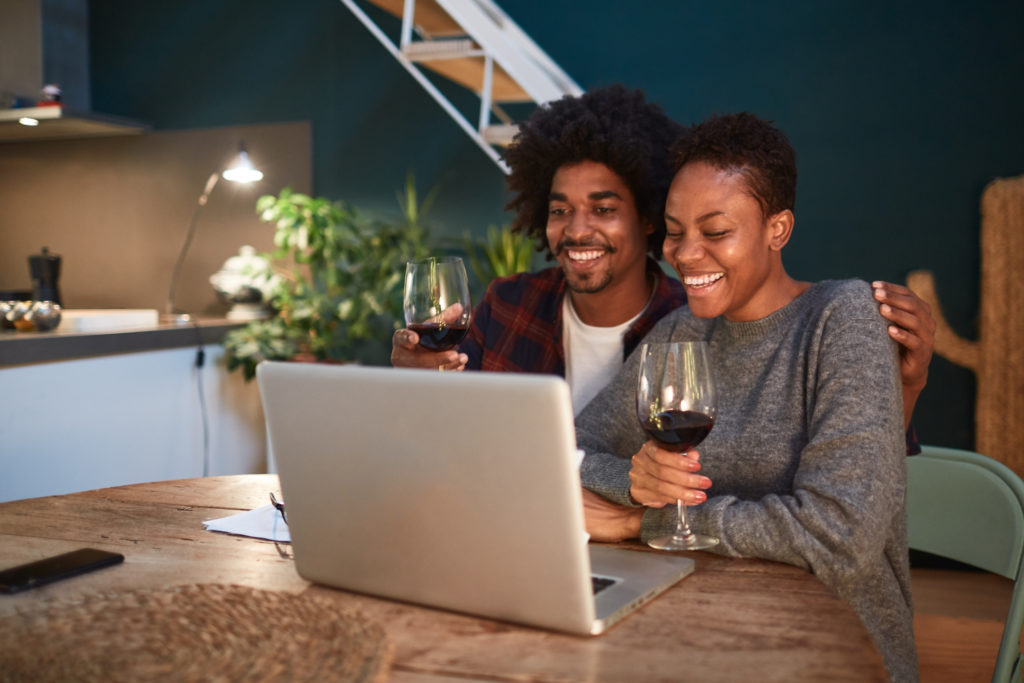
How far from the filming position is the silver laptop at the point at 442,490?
0.79 m

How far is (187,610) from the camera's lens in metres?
0.90

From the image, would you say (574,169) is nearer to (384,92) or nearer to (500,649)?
(500,649)

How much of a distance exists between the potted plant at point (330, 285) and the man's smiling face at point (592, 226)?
6.01 ft

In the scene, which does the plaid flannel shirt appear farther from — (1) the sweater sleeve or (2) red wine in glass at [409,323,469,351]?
(1) the sweater sleeve

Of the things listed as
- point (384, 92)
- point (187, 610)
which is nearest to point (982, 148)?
point (384, 92)

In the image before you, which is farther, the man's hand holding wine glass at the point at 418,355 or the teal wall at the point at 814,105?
the teal wall at the point at 814,105

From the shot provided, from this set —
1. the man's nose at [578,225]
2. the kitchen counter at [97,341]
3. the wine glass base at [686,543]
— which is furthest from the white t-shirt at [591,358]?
the kitchen counter at [97,341]

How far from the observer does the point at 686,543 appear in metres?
1.15

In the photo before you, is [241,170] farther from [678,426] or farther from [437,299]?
[678,426]

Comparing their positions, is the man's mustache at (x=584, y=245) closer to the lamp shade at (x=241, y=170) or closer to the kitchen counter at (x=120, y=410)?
the kitchen counter at (x=120, y=410)

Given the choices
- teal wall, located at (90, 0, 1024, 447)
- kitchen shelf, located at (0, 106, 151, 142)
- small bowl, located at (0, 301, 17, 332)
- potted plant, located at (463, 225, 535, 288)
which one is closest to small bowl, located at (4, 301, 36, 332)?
small bowl, located at (0, 301, 17, 332)

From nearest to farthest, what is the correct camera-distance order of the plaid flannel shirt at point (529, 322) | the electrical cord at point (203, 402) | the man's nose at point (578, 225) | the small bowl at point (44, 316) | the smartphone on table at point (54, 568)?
the smartphone on table at point (54, 568)
the man's nose at point (578, 225)
the plaid flannel shirt at point (529, 322)
the small bowl at point (44, 316)
the electrical cord at point (203, 402)

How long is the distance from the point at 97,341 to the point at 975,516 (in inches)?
113

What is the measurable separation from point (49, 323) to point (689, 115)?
102 inches
